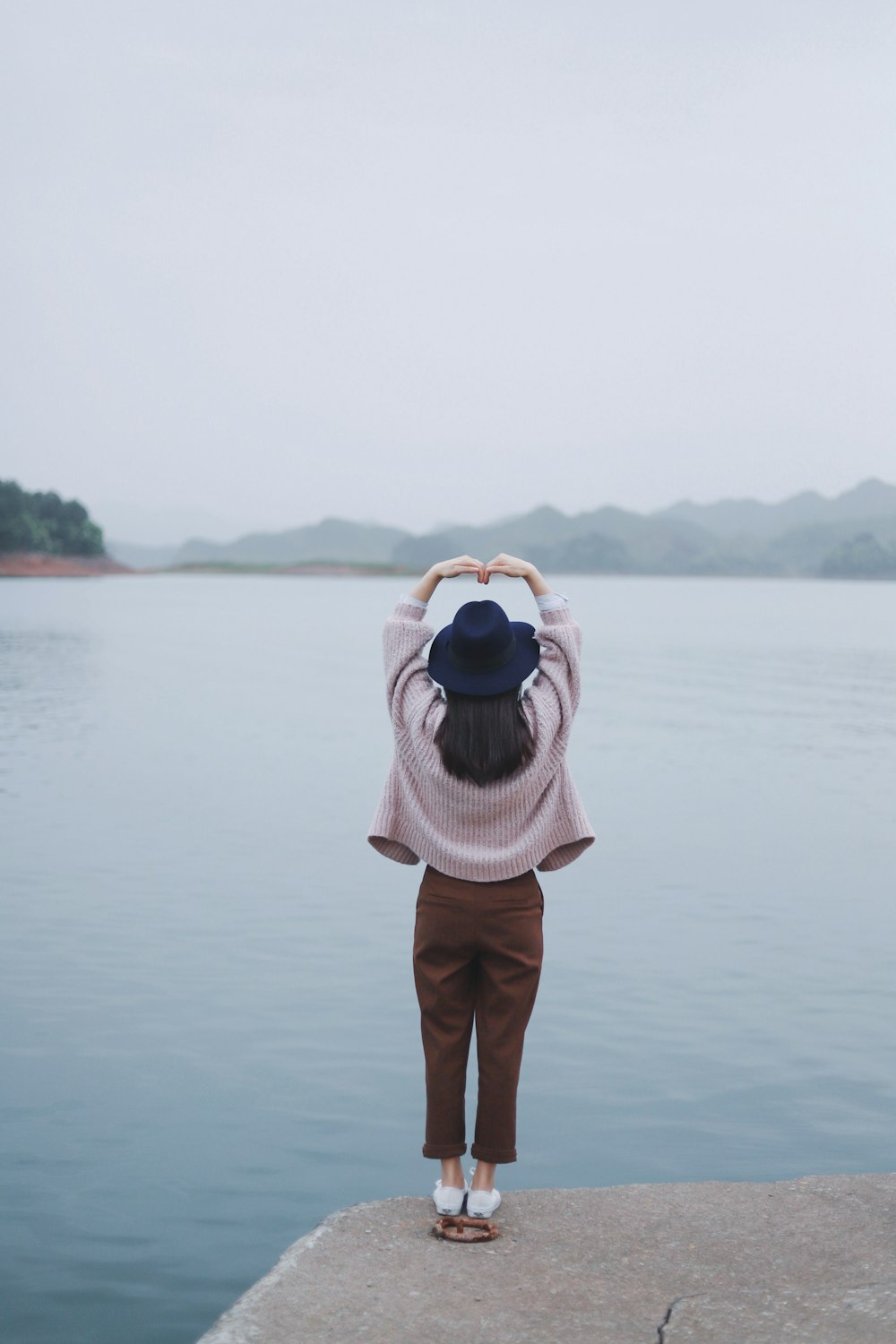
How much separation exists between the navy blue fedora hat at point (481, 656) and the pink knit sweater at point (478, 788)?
137 millimetres

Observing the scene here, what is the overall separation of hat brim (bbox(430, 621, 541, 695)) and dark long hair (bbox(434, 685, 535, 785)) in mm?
25

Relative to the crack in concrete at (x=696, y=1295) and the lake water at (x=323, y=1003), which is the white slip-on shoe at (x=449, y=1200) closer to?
the crack in concrete at (x=696, y=1295)

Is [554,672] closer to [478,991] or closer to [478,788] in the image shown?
[478,788]

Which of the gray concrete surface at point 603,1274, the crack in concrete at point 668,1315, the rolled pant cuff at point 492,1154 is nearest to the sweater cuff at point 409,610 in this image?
the rolled pant cuff at point 492,1154


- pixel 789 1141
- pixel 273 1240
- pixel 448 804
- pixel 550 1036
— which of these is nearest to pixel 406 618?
pixel 448 804

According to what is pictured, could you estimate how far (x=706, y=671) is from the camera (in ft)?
141

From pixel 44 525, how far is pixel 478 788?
14602cm

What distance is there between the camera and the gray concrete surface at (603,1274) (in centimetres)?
376

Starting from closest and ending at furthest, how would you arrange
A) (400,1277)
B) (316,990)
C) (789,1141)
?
(400,1277), (789,1141), (316,990)

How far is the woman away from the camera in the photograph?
418 cm

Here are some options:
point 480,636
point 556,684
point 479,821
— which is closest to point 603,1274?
point 479,821

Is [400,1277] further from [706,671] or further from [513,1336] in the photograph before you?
[706,671]

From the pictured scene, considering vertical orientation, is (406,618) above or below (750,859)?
above

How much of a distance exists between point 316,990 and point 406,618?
17.3 ft
